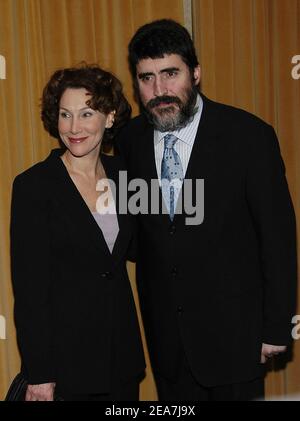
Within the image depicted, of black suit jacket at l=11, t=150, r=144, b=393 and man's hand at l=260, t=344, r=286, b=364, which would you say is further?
man's hand at l=260, t=344, r=286, b=364

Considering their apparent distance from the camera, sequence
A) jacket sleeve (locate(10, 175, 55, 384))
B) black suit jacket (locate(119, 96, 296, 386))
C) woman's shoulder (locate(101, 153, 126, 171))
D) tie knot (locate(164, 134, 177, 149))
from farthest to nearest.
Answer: woman's shoulder (locate(101, 153, 126, 171)), tie knot (locate(164, 134, 177, 149)), black suit jacket (locate(119, 96, 296, 386)), jacket sleeve (locate(10, 175, 55, 384))

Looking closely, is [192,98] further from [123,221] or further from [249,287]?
[249,287]

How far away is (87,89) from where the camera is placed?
2186mm

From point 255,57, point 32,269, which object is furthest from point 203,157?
point 255,57

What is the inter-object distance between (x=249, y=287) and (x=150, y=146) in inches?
24.5

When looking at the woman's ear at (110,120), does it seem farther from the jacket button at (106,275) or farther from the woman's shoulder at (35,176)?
the jacket button at (106,275)

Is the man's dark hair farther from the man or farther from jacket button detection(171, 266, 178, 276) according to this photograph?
jacket button detection(171, 266, 178, 276)

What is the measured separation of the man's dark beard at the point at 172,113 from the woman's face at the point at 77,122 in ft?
0.66

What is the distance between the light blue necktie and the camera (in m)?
2.22

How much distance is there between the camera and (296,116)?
294 centimetres

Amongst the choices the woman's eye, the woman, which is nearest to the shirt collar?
the woman

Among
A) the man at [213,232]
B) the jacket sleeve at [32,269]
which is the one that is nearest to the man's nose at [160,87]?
the man at [213,232]

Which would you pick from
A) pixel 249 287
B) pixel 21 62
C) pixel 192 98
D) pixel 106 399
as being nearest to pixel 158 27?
pixel 192 98

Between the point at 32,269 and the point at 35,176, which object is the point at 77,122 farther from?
the point at 32,269
